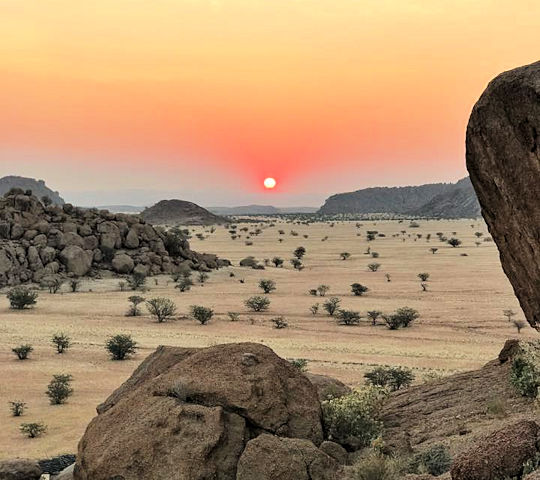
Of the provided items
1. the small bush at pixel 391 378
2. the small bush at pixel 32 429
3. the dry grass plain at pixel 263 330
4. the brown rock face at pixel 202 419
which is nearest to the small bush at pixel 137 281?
the dry grass plain at pixel 263 330

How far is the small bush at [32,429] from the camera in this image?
15125 millimetres

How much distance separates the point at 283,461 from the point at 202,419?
62.3 inches

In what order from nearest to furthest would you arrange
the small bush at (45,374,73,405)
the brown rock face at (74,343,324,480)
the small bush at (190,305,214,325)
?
the brown rock face at (74,343,324,480) → the small bush at (45,374,73,405) → the small bush at (190,305,214,325)

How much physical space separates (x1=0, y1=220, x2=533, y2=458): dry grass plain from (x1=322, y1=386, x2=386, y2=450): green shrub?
676 cm

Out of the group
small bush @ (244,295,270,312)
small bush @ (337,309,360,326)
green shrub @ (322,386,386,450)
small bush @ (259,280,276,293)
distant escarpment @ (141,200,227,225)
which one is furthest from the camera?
distant escarpment @ (141,200,227,225)

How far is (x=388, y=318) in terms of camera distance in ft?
101

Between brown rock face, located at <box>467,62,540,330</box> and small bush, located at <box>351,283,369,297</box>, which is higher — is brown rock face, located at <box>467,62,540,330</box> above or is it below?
above

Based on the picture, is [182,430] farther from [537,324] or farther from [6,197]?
[6,197]

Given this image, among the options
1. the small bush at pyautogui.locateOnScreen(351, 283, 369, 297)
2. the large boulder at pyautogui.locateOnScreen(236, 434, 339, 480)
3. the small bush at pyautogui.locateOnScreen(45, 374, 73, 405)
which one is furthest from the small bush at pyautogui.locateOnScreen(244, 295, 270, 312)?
the large boulder at pyautogui.locateOnScreen(236, 434, 339, 480)

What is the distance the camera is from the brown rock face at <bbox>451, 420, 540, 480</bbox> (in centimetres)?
728

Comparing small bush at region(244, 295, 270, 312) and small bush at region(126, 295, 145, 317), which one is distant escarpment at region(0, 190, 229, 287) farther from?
small bush at region(244, 295, 270, 312)

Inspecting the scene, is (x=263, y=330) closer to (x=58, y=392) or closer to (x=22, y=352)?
(x=22, y=352)

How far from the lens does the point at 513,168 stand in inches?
412

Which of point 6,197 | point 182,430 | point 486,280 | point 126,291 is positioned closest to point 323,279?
point 486,280
